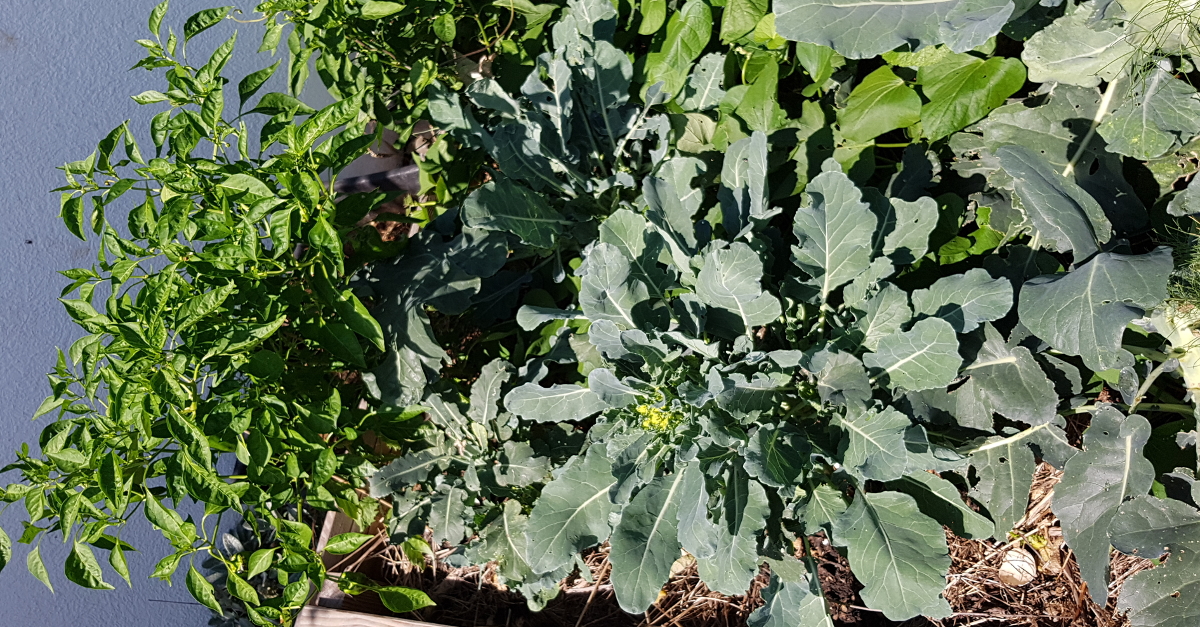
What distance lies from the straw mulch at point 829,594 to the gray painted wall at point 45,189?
85 cm

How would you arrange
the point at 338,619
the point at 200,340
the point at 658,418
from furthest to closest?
the point at 338,619 < the point at 658,418 < the point at 200,340

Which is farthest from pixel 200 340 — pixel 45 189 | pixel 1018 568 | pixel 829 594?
pixel 1018 568

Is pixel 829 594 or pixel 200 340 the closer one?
pixel 200 340

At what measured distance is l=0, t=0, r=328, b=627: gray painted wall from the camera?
1.76 m

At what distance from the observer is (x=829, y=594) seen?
1.41 m

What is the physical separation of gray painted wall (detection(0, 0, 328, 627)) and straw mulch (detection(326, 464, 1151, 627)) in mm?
846

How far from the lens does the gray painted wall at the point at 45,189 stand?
5.76 ft

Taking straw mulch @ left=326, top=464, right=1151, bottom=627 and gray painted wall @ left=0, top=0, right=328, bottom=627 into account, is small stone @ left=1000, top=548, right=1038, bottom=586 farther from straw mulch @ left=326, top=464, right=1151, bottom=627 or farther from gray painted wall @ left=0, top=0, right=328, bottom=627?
gray painted wall @ left=0, top=0, right=328, bottom=627

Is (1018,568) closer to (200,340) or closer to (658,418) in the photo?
(658,418)

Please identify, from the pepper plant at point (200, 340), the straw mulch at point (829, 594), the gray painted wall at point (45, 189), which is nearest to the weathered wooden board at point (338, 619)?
the straw mulch at point (829, 594)

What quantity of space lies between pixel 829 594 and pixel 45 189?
1.99 metres

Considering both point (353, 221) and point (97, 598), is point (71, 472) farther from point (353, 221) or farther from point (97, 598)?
point (97, 598)

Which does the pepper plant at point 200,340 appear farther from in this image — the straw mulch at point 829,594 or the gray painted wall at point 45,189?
the gray painted wall at point 45,189

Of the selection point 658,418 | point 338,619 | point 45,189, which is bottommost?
point 338,619
